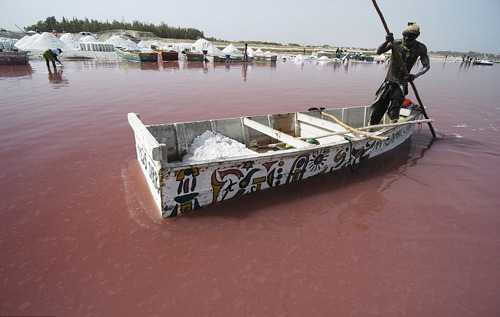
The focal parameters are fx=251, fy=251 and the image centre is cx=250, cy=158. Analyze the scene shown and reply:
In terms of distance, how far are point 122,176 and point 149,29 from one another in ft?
214

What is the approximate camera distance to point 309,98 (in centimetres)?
1215

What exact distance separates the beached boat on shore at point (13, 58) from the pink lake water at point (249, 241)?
59.5 feet

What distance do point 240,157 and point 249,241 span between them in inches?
44.6

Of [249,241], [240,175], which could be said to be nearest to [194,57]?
[240,175]

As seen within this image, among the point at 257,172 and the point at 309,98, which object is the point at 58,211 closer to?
the point at 257,172

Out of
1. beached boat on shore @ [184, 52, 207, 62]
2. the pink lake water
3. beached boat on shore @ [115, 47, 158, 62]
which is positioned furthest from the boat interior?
beached boat on shore @ [184, 52, 207, 62]

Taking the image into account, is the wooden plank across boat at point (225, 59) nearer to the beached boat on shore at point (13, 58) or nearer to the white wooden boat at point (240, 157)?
the beached boat on shore at point (13, 58)

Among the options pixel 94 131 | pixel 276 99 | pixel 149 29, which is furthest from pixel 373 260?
pixel 149 29

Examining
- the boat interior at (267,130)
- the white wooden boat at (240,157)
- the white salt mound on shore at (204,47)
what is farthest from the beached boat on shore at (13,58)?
the boat interior at (267,130)

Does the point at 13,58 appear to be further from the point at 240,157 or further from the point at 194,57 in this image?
the point at 240,157

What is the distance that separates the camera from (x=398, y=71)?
5.51 metres

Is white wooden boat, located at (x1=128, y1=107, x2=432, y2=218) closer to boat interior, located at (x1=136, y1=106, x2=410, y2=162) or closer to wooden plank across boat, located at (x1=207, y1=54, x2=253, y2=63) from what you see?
boat interior, located at (x1=136, y1=106, x2=410, y2=162)

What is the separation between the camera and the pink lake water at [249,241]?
2.56 meters

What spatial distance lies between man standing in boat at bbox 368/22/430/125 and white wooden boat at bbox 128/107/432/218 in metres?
0.61
